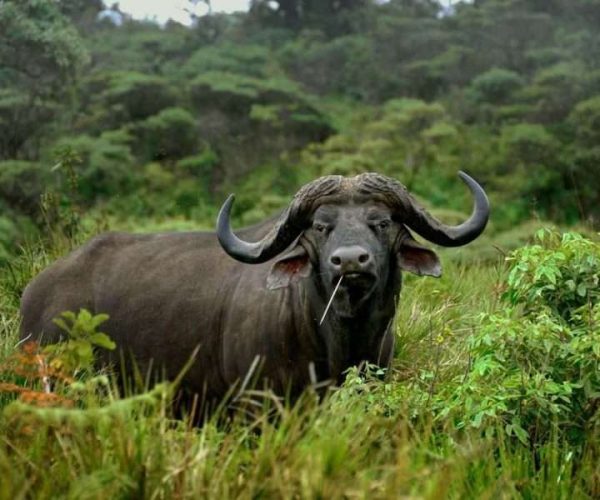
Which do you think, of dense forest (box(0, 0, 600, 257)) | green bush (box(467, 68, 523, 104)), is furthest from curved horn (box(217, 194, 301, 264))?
green bush (box(467, 68, 523, 104))

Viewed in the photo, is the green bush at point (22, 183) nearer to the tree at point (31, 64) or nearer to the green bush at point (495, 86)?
the tree at point (31, 64)

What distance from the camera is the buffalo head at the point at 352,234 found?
499 centimetres

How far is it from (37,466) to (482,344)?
88.7 inches

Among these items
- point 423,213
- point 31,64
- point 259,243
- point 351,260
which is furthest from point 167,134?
point 351,260

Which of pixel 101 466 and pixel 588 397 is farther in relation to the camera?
pixel 588 397

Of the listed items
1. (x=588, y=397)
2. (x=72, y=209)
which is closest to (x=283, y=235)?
(x=588, y=397)

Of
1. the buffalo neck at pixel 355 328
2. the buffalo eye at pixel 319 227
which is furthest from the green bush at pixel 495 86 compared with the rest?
the buffalo eye at pixel 319 227

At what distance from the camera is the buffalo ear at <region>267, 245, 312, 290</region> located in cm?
529

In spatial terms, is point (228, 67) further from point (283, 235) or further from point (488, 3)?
point (283, 235)

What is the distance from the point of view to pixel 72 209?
29.1 ft

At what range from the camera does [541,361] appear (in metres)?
4.27

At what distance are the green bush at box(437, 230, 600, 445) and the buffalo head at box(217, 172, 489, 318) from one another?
755 millimetres

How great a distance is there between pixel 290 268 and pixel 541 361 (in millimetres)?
1643

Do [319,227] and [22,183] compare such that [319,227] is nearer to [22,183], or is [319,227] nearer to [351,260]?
[351,260]
